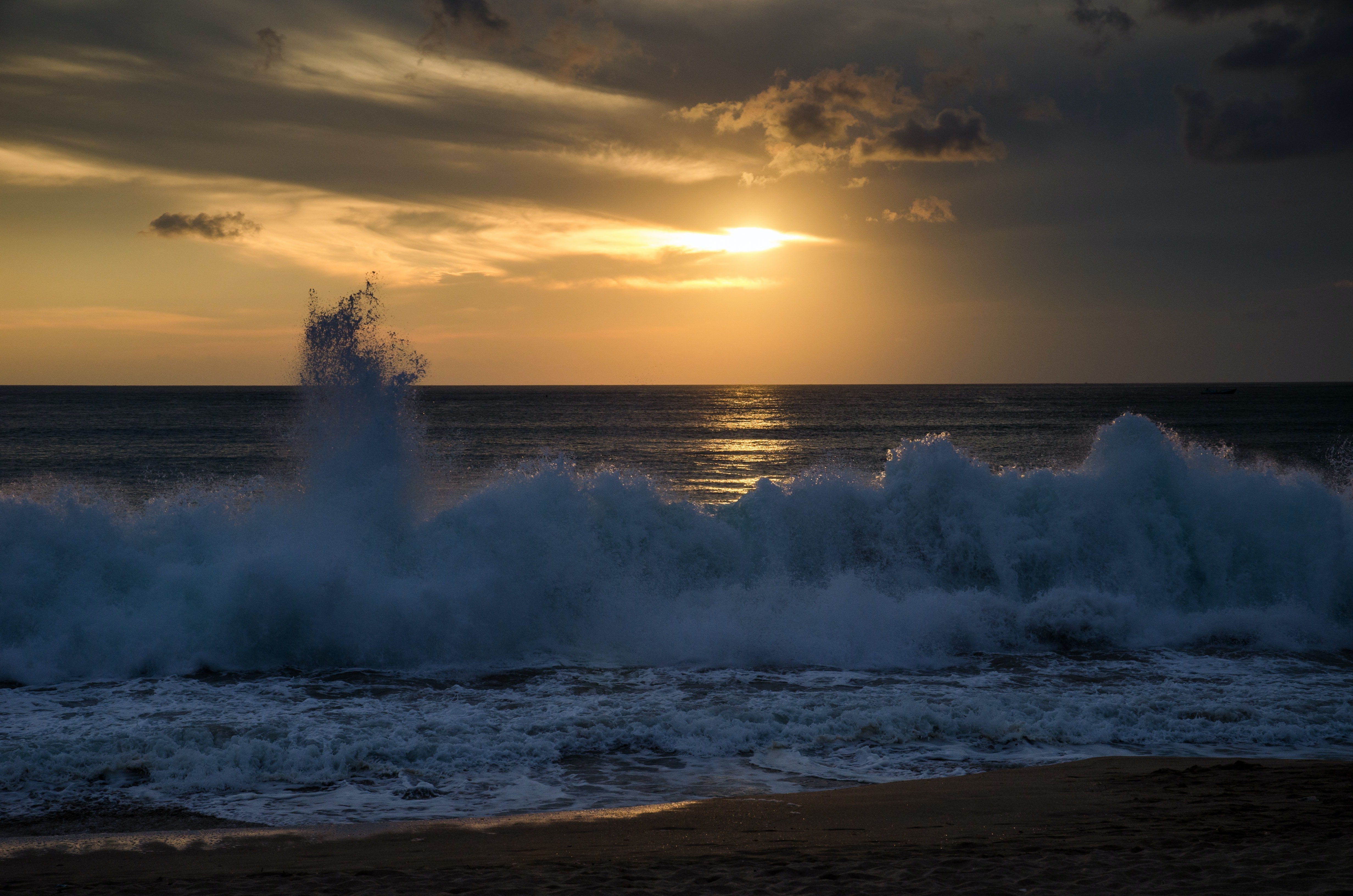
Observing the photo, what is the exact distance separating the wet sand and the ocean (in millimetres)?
633

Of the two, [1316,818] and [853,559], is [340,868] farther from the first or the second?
[853,559]

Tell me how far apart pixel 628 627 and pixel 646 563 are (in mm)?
1680

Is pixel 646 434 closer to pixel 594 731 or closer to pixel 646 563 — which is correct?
pixel 646 563

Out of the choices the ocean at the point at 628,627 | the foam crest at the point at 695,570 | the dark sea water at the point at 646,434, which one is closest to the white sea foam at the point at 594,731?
the ocean at the point at 628,627

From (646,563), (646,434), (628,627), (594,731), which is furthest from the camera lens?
(646,434)

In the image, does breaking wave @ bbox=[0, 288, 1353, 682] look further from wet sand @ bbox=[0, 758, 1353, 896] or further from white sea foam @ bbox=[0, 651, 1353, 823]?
wet sand @ bbox=[0, 758, 1353, 896]

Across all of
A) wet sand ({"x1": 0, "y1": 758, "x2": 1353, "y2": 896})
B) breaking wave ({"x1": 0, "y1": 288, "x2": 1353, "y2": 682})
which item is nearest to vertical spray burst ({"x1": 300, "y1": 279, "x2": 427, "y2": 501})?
breaking wave ({"x1": 0, "y1": 288, "x2": 1353, "y2": 682})

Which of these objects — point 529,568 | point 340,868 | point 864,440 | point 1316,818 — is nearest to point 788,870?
point 340,868

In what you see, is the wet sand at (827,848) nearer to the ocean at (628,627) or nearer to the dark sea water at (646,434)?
the ocean at (628,627)

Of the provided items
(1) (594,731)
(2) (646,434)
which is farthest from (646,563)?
(2) (646,434)

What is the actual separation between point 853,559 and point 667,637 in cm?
430

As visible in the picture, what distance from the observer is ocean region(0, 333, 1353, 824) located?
7.91 m

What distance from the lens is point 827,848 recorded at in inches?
229

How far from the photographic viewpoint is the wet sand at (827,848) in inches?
203
